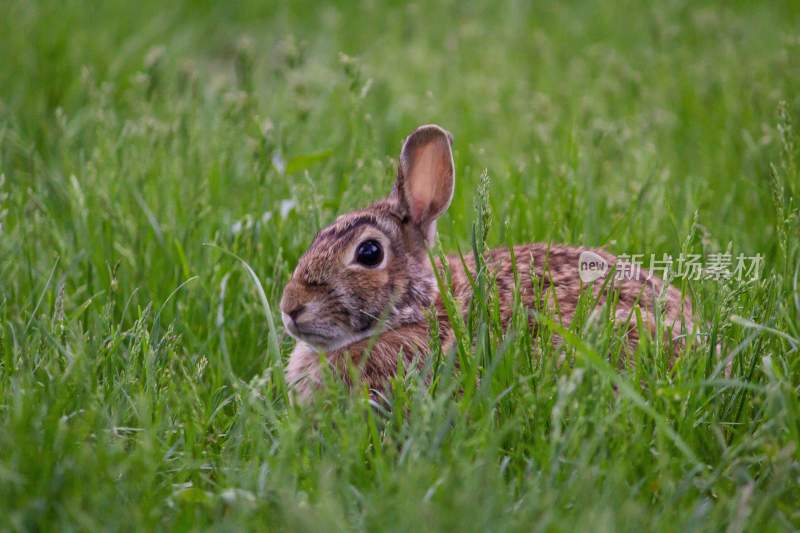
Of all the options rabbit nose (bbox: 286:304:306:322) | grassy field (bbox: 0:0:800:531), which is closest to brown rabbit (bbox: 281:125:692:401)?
rabbit nose (bbox: 286:304:306:322)

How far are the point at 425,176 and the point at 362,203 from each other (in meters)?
0.74

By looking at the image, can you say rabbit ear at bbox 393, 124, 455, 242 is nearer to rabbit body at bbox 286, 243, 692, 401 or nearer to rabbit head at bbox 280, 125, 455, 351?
rabbit head at bbox 280, 125, 455, 351

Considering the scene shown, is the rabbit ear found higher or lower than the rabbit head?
higher

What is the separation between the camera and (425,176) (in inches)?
159

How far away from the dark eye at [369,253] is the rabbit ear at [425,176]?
261mm

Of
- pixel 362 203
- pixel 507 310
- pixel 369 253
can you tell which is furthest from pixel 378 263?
pixel 362 203

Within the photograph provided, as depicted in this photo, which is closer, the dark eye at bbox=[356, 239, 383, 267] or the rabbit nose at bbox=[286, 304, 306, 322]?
the rabbit nose at bbox=[286, 304, 306, 322]

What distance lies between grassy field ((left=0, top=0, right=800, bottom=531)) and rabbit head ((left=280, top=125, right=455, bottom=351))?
9.3 inches

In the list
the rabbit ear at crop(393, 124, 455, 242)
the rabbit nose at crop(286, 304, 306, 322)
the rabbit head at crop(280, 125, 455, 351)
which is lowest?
the rabbit nose at crop(286, 304, 306, 322)

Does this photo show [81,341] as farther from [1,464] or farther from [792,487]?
[792,487]

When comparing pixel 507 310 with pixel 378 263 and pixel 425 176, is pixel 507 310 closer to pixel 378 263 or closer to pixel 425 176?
pixel 378 263

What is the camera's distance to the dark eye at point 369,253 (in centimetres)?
381

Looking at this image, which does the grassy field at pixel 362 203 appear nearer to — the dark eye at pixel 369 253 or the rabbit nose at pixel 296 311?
the rabbit nose at pixel 296 311

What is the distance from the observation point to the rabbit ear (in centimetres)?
401
